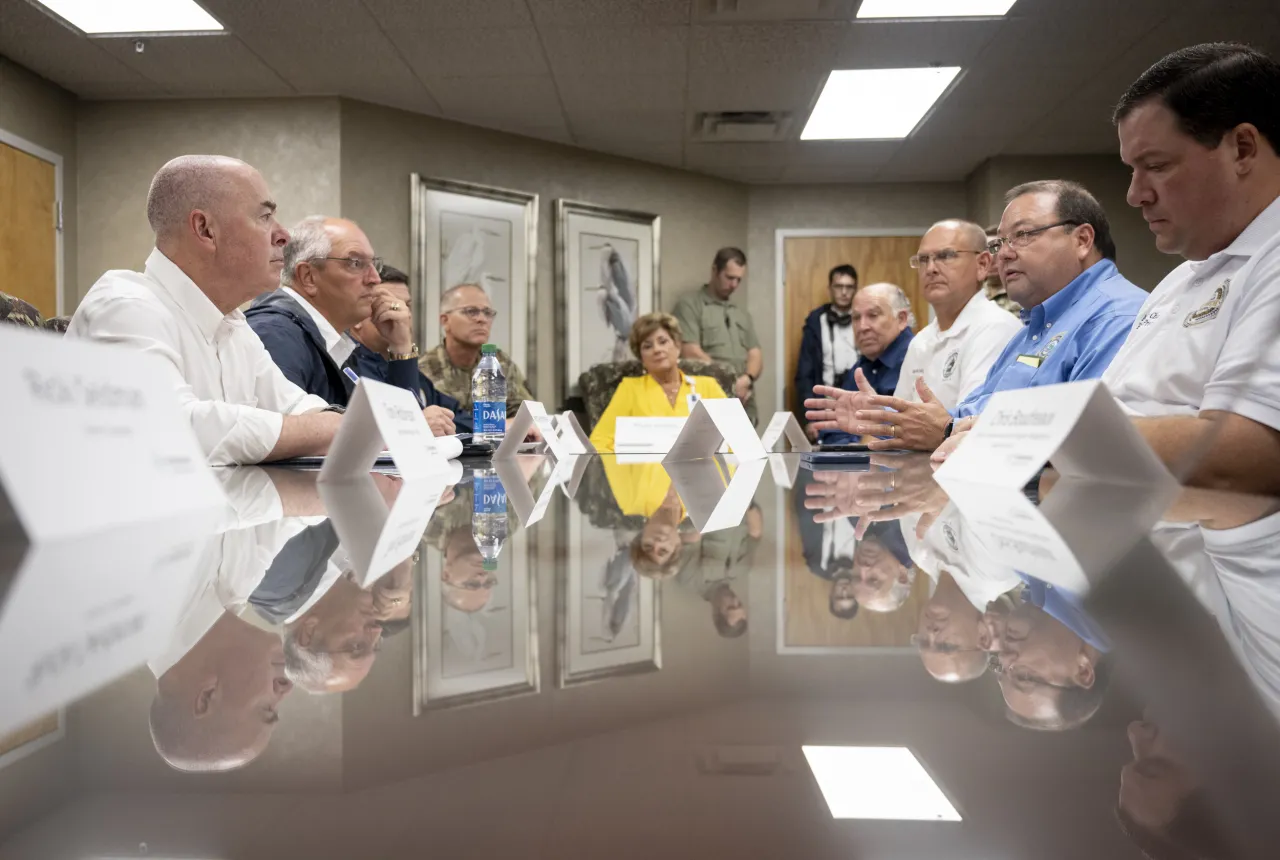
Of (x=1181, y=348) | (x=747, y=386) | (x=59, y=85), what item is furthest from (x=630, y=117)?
(x=1181, y=348)

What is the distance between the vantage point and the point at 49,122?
4922 mm

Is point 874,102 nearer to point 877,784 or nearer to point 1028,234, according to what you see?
point 1028,234

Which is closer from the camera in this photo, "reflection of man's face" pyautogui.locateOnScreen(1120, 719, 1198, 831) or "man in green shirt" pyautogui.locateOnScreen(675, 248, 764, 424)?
"reflection of man's face" pyautogui.locateOnScreen(1120, 719, 1198, 831)

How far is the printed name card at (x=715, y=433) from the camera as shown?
6.30 feet

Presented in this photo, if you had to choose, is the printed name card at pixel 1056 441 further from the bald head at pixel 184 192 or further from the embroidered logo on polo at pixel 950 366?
the embroidered logo on polo at pixel 950 366

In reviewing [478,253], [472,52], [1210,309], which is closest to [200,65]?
[472,52]

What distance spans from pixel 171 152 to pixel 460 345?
230cm

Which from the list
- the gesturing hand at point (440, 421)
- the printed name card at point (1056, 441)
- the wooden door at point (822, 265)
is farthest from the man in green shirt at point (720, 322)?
the printed name card at point (1056, 441)

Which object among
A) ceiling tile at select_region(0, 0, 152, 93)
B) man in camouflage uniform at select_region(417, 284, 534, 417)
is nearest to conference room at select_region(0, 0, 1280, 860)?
man in camouflage uniform at select_region(417, 284, 534, 417)

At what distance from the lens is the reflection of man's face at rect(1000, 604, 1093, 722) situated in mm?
273

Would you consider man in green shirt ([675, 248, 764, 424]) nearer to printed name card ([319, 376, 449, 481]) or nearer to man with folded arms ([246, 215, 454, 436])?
man with folded arms ([246, 215, 454, 436])

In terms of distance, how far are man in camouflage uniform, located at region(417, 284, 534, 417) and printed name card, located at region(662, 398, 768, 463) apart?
7.17ft

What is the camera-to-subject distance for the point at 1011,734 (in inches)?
9.8

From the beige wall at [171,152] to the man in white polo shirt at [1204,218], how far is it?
4.40m
